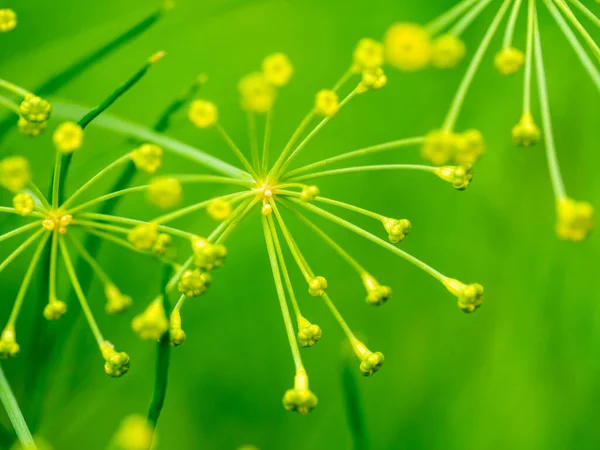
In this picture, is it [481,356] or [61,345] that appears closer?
[61,345]

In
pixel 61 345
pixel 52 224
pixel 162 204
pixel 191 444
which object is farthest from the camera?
pixel 191 444

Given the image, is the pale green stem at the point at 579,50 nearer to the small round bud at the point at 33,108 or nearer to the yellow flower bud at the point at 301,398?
the yellow flower bud at the point at 301,398

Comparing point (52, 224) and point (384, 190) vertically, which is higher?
point (384, 190)

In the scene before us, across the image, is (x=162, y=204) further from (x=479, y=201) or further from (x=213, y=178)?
(x=479, y=201)

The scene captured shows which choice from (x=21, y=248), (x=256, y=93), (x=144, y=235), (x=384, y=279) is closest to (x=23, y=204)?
(x=21, y=248)

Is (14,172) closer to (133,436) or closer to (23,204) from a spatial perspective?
(23,204)

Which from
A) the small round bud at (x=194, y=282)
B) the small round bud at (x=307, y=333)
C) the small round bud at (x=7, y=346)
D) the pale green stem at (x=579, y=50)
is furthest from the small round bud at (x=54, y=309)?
the pale green stem at (x=579, y=50)

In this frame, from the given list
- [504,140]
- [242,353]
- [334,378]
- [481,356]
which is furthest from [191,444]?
[504,140]
